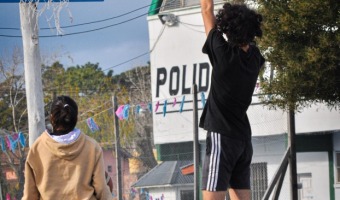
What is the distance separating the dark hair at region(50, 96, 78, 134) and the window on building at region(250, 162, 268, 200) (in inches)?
303

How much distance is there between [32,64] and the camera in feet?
32.5

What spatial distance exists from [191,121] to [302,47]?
6199mm

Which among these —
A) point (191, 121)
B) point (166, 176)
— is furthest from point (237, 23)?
point (191, 121)

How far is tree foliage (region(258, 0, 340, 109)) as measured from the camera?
31.9 feet

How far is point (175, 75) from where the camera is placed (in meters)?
17.4

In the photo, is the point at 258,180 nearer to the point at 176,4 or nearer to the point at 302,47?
the point at 302,47

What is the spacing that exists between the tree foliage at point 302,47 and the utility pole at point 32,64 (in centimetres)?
258

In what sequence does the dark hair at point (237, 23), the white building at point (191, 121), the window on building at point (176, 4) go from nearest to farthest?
the dark hair at point (237, 23) < the white building at point (191, 121) < the window on building at point (176, 4)

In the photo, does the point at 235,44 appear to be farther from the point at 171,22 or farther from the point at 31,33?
the point at 171,22

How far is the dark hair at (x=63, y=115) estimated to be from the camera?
552cm

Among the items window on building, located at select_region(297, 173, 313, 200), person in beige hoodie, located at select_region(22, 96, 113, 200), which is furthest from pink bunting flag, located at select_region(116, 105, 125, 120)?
person in beige hoodie, located at select_region(22, 96, 113, 200)

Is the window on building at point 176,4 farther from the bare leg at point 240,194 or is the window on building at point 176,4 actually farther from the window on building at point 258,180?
the bare leg at point 240,194

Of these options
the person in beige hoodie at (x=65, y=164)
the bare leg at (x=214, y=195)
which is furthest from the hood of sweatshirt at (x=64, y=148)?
the bare leg at (x=214, y=195)

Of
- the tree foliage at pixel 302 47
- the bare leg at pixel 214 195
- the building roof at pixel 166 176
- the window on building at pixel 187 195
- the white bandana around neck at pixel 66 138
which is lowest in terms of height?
the window on building at pixel 187 195
